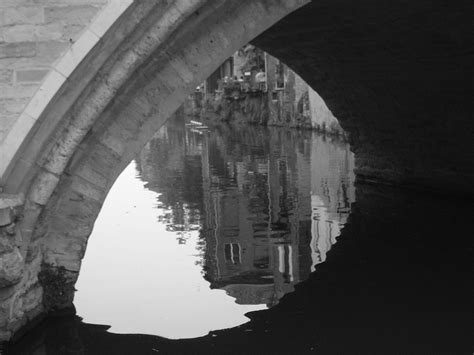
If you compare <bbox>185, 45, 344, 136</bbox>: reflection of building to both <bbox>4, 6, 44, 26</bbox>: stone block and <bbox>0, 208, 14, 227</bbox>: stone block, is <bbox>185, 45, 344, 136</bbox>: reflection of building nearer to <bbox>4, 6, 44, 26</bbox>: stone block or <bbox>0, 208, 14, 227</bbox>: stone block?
<bbox>4, 6, 44, 26</bbox>: stone block

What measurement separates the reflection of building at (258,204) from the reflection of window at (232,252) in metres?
0.01

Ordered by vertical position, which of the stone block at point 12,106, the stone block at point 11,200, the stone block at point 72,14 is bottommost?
the stone block at point 11,200

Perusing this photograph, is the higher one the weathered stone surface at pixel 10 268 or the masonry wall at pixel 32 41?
the masonry wall at pixel 32 41

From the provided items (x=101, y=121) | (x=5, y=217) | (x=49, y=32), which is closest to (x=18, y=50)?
(x=49, y=32)

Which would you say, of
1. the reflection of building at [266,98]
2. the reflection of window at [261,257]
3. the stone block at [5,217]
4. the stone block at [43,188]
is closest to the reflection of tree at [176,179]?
the reflection of window at [261,257]

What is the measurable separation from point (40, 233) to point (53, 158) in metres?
0.55

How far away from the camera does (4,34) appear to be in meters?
5.11

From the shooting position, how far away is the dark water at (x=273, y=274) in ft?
18.3

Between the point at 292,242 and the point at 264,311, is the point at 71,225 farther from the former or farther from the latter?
the point at 292,242

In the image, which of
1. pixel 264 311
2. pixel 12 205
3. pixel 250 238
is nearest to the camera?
pixel 12 205

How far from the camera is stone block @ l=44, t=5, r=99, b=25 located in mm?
5039

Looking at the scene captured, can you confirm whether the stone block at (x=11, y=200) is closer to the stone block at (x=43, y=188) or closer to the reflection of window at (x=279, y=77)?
the stone block at (x=43, y=188)

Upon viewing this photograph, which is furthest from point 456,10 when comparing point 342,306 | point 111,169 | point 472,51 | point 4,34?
point 4,34

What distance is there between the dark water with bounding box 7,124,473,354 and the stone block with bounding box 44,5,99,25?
2.13 metres
